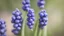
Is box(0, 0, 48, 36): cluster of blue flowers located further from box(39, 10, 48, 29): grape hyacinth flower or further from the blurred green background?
the blurred green background

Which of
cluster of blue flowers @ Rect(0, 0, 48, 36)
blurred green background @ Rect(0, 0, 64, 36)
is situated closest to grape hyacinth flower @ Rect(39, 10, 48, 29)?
cluster of blue flowers @ Rect(0, 0, 48, 36)

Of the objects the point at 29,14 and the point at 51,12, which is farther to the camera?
the point at 51,12

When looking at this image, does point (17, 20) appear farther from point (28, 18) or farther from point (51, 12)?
point (51, 12)

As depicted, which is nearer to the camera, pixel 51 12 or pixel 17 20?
pixel 17 20

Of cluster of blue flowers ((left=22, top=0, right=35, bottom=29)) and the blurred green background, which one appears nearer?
cluster of blue flowers ((left=22, top=0, right=35, bottom=29))

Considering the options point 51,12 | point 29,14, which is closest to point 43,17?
point 29,14

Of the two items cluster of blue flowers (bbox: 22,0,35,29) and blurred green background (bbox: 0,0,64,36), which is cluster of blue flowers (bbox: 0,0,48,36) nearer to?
cluster of blue flowers (bbox: 22,0,35,29)

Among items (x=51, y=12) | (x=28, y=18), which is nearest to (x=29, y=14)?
(x=28, y=18)

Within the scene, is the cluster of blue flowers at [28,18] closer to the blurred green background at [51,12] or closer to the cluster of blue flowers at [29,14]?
the cluster of blue flowers at [29,14]

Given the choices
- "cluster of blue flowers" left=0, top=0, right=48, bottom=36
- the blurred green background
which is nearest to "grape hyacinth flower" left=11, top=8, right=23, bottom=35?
"cluster of blue flowers" left=0, top=0, right=48, bottom=36

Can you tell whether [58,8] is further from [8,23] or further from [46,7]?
[8,23]

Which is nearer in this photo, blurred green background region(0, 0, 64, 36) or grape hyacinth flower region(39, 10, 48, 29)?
grape hyacinth flower region(39, 10, 48, 29)

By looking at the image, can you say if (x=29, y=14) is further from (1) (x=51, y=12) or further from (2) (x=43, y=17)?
(1) (x=51, y=12)
